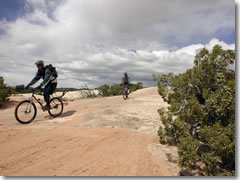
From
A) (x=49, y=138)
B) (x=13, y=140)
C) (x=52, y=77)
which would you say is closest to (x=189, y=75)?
(x=49, y=138)

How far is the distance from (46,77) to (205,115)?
5.07 meters

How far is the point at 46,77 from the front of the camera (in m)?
6.23

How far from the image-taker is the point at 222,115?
3139 mm

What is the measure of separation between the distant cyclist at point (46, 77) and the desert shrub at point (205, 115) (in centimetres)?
415

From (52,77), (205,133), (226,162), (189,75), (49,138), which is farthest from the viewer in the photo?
(52,77)

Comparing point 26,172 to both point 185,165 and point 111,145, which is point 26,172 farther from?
point 185,165

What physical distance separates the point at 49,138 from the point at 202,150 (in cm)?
303

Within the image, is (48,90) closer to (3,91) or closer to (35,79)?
(35,79)

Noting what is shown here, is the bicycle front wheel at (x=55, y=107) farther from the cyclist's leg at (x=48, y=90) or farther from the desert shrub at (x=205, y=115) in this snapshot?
the desert shrub at (x=205, y=115)

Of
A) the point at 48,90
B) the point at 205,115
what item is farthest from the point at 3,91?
the point at 205,115

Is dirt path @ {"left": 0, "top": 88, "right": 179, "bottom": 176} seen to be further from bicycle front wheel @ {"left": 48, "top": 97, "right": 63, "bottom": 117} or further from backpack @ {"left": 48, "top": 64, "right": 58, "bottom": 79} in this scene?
backpack @ {"left": 48, "top": 64, "right": 58, "bottom": 79}

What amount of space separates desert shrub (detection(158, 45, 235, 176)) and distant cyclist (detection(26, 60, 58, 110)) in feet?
13.6

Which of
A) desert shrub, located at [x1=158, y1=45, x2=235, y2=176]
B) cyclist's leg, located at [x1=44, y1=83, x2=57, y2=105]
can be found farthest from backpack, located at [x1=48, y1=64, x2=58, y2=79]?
desert shrub, located at [x1=158, y1=45, x2=235, y2=176]

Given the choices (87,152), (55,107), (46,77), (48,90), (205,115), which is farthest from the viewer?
(55,107)
